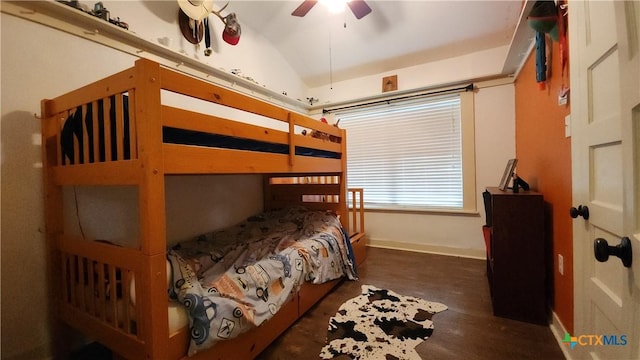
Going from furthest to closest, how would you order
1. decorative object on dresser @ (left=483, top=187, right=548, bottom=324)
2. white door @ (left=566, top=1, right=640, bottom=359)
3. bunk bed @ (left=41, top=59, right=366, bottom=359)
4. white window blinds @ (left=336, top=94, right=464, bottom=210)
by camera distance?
white window blinds @ (left=336, top=94, right=464, bottom=210) → decorative object on dresser @ (left=483, top=187, right=548, bottom=324) → bunk bed @ (left=41, top=59, right=366, bottom=359) → white door @ (left=566, top=1, right=640, bottom=359)

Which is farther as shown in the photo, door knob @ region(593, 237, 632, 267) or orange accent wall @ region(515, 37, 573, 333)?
orange accent wall @ region(515, 37, 573, 333)

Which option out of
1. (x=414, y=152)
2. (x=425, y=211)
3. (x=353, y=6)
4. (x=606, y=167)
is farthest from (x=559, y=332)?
(x=353, y=6)

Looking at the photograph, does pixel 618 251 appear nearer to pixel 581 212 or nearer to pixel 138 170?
pixel 581 212

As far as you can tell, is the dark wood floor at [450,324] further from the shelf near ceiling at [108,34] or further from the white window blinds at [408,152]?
the shelf near ceiling at [108,34]

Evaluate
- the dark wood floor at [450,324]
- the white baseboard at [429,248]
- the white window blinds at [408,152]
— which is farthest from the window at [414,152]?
the dark wood floor at [450,324]

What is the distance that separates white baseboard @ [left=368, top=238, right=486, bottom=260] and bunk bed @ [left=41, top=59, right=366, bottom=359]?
1971 millimetres

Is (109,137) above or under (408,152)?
under

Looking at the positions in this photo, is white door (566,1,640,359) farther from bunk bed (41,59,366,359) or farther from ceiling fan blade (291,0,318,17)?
ceiling fan blade (291,0,318,17)

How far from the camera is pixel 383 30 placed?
2779mm

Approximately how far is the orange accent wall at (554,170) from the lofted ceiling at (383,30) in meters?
0.69

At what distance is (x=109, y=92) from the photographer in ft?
3.49

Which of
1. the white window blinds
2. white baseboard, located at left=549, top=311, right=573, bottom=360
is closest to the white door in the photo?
white baseboard, located at left=549, top=311, right=573, bottom=360

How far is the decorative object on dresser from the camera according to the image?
1.60 meters

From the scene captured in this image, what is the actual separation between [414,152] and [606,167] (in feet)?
7.96
